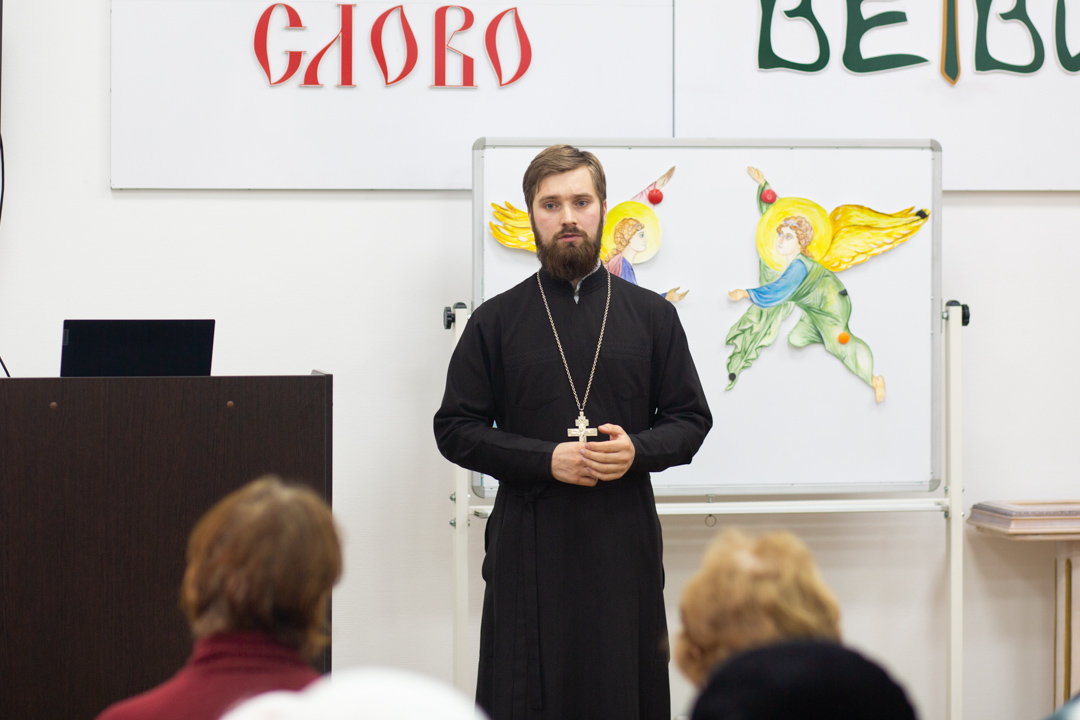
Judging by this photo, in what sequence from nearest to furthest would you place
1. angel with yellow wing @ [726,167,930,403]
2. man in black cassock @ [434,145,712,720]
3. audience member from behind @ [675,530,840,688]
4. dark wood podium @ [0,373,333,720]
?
1. audience member from behind @ [675,530,840,688]
2. dark wood podium @ [0,373,333,720]
3. man in black cassock @ [434,145,712,720]
4. angel with yellow wing @ [726,167,930,403]

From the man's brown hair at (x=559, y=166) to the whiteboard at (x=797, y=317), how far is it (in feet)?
1.87

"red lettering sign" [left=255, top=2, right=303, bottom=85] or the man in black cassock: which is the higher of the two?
"red lettering sign" [left=255, top=2, right=303, bottom=85]

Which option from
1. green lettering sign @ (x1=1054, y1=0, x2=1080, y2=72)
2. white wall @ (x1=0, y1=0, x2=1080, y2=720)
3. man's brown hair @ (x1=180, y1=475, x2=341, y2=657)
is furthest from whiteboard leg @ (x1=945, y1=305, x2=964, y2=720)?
man's brown hair @ (x1=180, y1=475, x2=341, y2=657)

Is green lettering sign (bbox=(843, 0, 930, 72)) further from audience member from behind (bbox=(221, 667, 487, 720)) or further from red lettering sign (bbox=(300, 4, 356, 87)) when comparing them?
audience member from behind (bbox=(221, 667, 487, 720))

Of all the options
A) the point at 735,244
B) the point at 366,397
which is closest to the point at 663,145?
the point at 735,244

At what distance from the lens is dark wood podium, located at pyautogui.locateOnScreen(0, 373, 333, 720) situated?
5.30ft

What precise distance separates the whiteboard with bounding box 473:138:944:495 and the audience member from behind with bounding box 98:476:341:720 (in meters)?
1.84

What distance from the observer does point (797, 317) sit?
2.76 metres

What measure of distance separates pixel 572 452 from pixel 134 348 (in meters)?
0.90

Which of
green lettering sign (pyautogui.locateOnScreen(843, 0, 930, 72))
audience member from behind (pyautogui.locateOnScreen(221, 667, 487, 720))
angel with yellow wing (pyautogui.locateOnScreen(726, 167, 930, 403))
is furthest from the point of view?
green lettering sign (pyautogui.locateOnScreen(843, 0, 930, 72))

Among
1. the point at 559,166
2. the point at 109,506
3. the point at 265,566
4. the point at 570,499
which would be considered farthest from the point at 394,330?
the point at 265,566

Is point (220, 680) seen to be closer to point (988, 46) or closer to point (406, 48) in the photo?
point (406, 48)

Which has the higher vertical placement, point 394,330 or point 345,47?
point 345,47

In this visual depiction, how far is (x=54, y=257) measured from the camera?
2.87m
